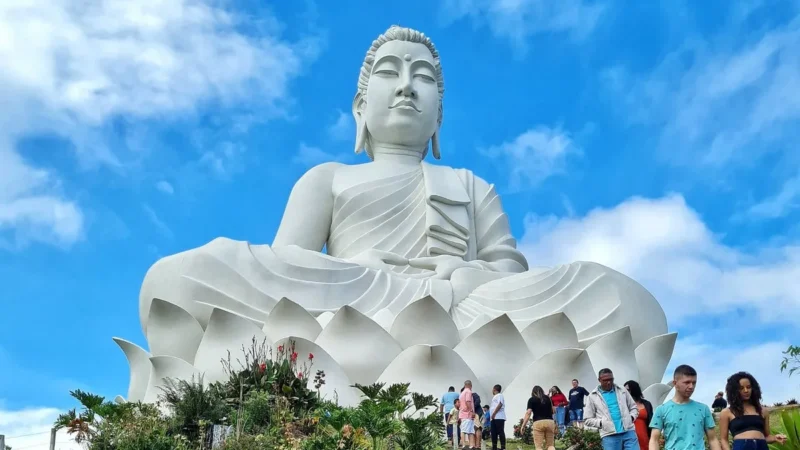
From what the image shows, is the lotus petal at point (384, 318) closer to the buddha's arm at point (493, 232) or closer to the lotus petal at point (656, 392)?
the buddha's arm at point (493, 232)

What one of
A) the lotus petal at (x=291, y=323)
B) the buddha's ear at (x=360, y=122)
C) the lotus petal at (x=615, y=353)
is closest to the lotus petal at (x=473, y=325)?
the lotus petal at (x=615, y=353)

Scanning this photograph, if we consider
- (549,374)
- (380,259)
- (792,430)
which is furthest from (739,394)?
(380,259)

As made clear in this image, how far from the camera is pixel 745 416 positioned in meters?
5.05

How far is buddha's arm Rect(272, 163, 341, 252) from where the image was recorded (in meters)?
13.2

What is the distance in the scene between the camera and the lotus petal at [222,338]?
34.0 ft

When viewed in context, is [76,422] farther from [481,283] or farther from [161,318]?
[481,283]

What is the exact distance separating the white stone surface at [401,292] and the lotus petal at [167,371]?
2cm

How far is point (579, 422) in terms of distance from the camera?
28.5 ft

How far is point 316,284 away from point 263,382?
299 centimetres

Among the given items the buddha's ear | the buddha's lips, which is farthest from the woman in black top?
the buddha's ear

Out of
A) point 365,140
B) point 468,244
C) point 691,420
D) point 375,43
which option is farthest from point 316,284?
point 691,420

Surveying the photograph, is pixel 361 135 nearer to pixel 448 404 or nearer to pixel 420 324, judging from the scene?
pixel 420 324

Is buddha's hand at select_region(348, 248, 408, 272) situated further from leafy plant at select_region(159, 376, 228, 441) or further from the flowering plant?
leafy plant at select_region(159, 376, 228, 441)

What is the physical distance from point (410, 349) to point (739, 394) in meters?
5.26
